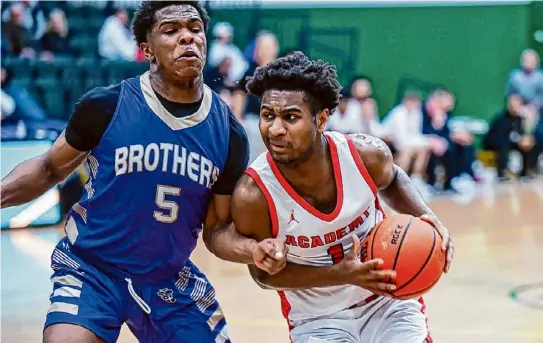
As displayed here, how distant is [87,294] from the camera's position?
377cm

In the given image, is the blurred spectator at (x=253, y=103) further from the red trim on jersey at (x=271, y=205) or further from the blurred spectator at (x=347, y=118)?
the red trim on jersey at (x=271, y=205)

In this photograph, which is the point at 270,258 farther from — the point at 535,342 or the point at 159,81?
the point at 535,342

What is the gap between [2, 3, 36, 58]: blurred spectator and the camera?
12.1m

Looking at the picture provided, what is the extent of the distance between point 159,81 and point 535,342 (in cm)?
335

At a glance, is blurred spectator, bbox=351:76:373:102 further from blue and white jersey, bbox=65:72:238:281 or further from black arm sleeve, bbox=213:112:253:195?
blue and white jersey, bbox=65:72:238:281

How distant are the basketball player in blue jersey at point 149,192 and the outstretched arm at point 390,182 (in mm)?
593

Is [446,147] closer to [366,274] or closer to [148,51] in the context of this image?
[148,51]

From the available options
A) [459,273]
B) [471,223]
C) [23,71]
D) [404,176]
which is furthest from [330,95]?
[23,71]

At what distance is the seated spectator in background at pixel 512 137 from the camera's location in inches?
613

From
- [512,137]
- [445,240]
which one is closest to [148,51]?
[445,240]

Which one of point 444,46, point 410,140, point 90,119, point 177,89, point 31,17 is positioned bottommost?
point 410,140

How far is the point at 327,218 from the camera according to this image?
3838 mm

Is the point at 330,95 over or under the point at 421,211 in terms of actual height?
over

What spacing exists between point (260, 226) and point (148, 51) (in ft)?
3.10
